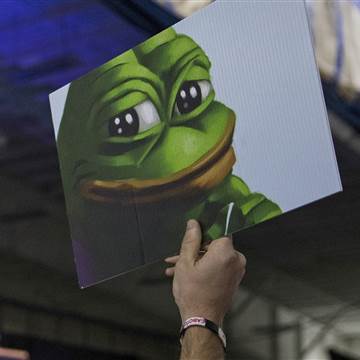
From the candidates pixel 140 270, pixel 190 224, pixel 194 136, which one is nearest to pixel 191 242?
pixel 190 224

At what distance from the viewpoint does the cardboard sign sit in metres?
0.82

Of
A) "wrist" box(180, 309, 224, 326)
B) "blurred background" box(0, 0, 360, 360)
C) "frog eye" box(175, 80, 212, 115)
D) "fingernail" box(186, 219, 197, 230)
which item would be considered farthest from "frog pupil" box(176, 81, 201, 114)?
"blurred background" box(0, 0, 360, 360)

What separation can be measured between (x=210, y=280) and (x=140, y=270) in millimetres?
4396

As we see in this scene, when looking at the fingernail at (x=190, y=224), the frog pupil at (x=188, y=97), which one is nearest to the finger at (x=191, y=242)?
the fingernail at (x=190, y=224)

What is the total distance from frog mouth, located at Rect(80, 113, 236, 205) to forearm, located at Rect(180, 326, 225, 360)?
0.55 ft

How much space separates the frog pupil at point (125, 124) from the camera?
3.18 feet

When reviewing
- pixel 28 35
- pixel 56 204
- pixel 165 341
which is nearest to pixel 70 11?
pixel 28 35

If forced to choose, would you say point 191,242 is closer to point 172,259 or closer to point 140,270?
point 172,259

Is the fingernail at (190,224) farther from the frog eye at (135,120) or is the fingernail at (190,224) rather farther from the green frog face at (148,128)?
the frog eye at (135,120)

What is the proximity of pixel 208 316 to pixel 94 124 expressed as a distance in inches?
12.9

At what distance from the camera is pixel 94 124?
1.01m

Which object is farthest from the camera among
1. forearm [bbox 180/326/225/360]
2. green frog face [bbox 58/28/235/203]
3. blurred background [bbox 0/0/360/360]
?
blurred background [bbox 0/0/360/360]

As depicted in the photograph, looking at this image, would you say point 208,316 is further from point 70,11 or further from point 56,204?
point 56,204

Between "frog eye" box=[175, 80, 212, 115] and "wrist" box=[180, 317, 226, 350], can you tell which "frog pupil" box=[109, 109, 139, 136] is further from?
"wrist" box=[180, 317, 226, 350]
